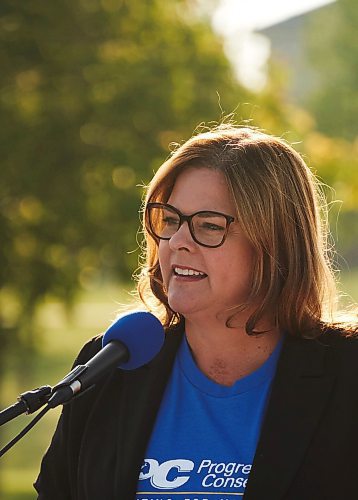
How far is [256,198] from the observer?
3.16 m

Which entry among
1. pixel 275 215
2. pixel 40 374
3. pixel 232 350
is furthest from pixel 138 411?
pixel 40 374

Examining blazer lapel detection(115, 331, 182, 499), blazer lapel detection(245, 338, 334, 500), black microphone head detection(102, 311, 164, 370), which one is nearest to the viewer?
black microphone head detection(102, 311, 164, 370)

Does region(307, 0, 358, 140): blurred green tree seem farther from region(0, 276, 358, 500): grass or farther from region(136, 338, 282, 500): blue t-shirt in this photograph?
region(136, 338, 282, 500): blue t-shirt

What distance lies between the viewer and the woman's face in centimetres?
314

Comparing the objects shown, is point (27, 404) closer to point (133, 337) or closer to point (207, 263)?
point (133, 337)

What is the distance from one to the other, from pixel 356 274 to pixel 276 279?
47570 mm

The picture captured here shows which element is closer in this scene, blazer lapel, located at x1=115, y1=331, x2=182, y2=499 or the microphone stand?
the microphone stand

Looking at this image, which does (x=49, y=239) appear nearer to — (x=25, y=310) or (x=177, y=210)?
(x=25, y=310)

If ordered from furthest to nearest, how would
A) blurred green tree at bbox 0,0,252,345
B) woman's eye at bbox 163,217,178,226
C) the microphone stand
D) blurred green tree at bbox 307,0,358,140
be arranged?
blurred green tree at bbox 307,0,358,140 → blurred green tree at bbox 0,0,252,345 → woman's eye at bbox 163,217,178,226 → the microphone stand

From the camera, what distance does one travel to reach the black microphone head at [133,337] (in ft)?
9.29

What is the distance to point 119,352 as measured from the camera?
277 cm

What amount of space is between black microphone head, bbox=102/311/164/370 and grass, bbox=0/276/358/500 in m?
1.29

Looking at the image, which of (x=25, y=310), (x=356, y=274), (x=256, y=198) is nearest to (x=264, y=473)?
(x=256, y=198)

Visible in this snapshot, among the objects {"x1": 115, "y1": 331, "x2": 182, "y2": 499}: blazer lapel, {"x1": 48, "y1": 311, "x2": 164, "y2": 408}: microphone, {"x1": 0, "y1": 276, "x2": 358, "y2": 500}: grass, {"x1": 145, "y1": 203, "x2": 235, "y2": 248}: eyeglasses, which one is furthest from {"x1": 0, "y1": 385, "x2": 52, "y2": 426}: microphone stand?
{"x1": 0, "y1": 276, "x2": 358, "y2": 500}: grass
